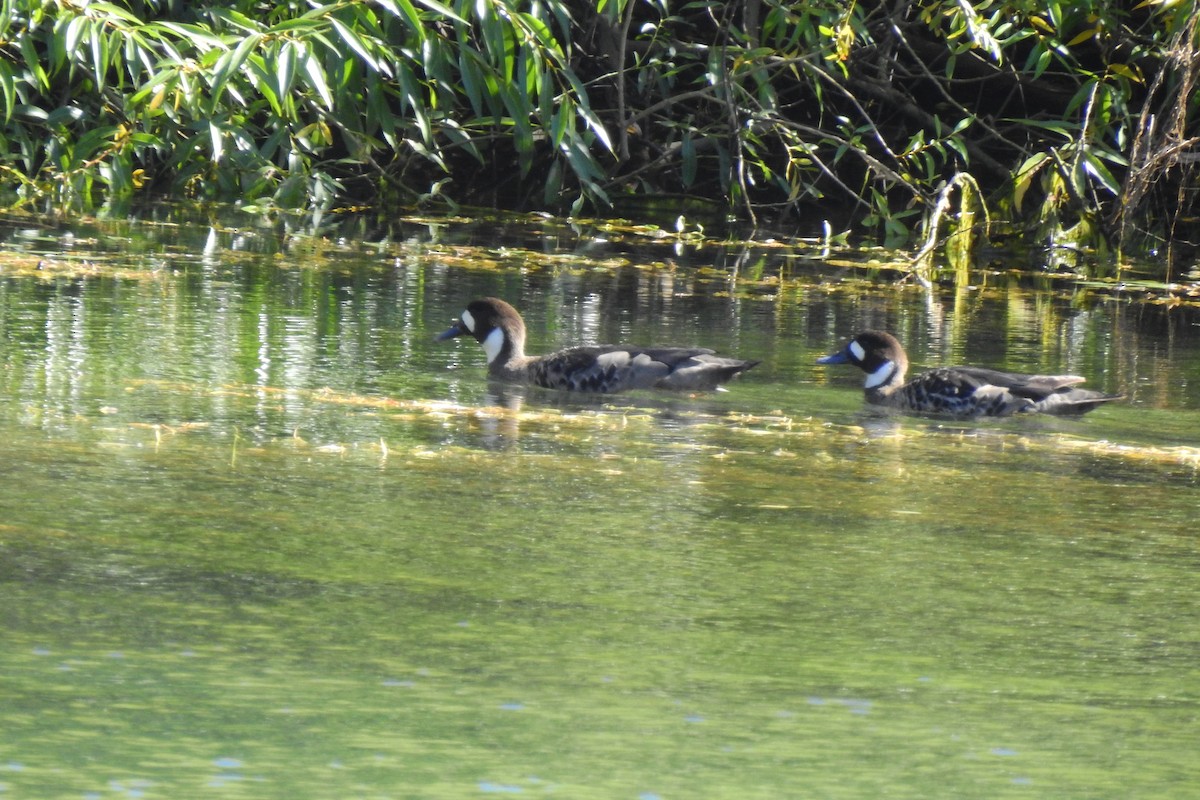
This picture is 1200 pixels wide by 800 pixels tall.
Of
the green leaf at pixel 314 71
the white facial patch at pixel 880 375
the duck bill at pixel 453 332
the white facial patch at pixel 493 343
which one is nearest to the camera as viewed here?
the white facial patch at pixel 880 375

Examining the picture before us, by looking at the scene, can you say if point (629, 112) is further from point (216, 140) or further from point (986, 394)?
point (986, 394)

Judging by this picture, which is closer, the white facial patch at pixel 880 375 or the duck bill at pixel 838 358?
the white facial patch at pixel 880 375

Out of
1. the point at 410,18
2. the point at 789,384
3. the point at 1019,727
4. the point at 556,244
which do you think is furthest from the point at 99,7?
the point at 1019,727

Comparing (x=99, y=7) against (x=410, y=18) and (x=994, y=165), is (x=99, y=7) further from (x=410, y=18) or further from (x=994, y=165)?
(x=994, y=165)

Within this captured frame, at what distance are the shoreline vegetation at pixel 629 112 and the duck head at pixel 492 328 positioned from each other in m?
1.90

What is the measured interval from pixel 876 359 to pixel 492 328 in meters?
1.50

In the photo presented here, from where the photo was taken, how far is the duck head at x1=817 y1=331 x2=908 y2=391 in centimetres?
746

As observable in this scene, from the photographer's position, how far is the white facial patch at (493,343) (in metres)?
7.68

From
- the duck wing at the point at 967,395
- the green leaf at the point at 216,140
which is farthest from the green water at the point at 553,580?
the green leaf at the point at 216,140

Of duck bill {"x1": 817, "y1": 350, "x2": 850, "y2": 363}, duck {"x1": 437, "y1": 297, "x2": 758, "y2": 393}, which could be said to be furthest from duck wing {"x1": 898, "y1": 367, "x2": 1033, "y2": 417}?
duck {"x1": 437, "y1": 297, "x2": 758, "y2": 393}

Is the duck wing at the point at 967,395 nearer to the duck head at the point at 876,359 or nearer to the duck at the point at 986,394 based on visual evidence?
the duck at the point at 986,394

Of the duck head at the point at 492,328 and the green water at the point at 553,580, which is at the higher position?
the duck head at the point at 492,328

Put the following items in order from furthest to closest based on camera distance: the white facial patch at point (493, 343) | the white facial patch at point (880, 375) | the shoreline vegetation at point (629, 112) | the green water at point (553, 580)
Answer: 1. the shoreline vegetation at point (629, 112)
2. the white facial patch at point (493, 343)
3. the white facial patch at point (880, 375)
4. the green water at point (553, 580)

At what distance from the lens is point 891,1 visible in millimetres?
15750
